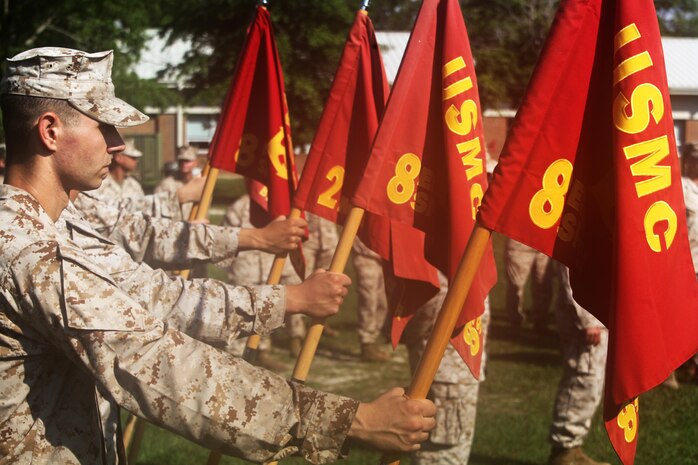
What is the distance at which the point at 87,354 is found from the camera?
2699mm

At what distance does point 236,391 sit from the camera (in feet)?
9.29

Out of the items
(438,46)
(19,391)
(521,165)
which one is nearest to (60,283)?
(19,391)

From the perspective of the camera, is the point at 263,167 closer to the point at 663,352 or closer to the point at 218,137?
the point at 218,137

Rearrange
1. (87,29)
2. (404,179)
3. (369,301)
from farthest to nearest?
(87,29) → (369,301) → (404,179)

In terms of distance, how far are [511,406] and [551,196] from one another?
19.5ft

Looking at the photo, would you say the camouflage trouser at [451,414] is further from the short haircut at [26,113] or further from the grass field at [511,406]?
the short haircut at [26,113]

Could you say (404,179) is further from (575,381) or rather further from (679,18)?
(679,18)

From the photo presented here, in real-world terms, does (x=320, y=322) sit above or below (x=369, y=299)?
above

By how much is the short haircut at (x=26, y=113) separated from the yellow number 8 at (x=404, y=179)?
5.31 feet

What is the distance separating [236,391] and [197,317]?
117 cm

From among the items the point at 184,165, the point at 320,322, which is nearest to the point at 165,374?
the point at 320,322

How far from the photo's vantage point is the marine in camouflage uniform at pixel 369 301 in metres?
11.2

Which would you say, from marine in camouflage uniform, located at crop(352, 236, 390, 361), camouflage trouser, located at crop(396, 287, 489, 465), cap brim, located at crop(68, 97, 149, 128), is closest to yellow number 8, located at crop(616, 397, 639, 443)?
cap brim, located at crop(68, 97, 149, 128)

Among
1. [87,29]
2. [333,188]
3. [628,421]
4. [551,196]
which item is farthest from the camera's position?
[87,29]
